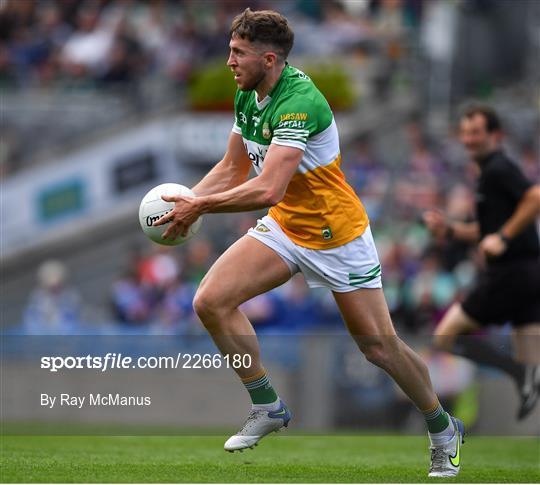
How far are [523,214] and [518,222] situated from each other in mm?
73

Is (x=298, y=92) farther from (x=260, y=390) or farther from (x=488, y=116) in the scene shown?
(x=488, y=116)

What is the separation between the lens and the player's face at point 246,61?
8148 millimetres

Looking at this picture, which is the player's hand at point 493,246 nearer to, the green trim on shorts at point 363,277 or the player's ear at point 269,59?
the green trim on shorts at point 363,277

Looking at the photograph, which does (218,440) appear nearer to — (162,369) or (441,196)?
(162,369)

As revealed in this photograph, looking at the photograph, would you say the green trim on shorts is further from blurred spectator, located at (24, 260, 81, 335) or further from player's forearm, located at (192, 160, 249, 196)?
blurred spectator, located at (24, 260, 81, 335)

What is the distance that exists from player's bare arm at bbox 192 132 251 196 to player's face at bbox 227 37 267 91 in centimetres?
61

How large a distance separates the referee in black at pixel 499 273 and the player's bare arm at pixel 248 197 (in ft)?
10.2

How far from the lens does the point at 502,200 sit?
36.1 ft

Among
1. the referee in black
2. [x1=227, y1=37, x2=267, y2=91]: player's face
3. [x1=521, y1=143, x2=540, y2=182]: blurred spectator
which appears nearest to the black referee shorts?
the referee in black

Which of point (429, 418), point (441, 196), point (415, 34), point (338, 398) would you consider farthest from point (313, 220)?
point (415, 34)

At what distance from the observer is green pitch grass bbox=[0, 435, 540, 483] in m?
8.02

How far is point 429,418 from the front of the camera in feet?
28.0

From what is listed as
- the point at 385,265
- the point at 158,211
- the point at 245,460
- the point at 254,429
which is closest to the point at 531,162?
the point at 385,265

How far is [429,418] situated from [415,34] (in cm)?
1589
